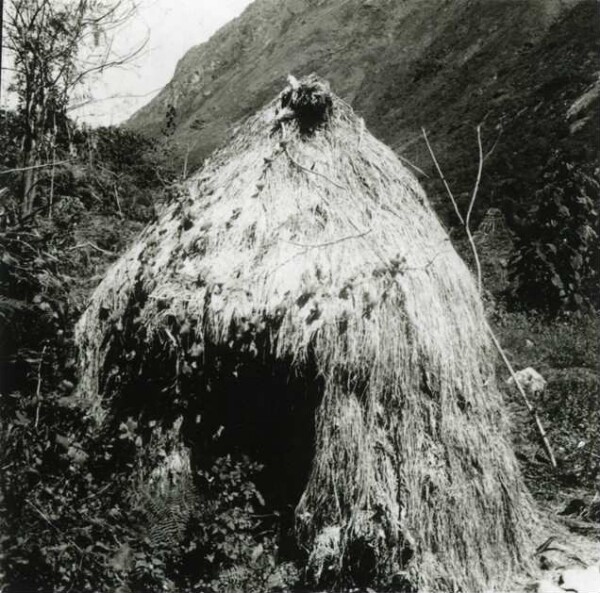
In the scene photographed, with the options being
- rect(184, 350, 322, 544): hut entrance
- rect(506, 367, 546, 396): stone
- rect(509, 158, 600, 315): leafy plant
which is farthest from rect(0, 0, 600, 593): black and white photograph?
rect(509, 158, 600, 315): leafy plant

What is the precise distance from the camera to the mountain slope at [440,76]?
24000mm

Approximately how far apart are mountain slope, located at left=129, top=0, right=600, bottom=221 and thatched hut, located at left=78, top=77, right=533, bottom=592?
191 centimetres

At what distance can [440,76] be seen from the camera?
4053 centimetres

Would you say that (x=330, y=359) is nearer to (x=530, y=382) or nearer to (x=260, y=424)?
(x=260, y=424)

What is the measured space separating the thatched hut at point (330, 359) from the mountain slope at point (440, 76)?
1.91 metres

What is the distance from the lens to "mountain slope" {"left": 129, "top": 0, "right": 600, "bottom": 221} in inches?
945

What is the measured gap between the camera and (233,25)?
3369 inches

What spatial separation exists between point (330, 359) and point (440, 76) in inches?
1540

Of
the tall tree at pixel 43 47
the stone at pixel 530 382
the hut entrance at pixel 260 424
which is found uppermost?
the tall tree at pixel 43 47

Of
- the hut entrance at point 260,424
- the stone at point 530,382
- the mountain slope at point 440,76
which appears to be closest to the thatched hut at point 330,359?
the hut entrance at point 260,424

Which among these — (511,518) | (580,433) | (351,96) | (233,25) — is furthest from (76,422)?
(233,25)

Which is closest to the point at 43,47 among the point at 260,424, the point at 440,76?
the point at 260,424

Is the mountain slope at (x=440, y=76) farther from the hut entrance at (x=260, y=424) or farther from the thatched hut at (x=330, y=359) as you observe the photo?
the hut entrance at (x=260, y=424)

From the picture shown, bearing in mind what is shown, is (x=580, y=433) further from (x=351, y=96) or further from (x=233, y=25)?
(x=233, y=25)
